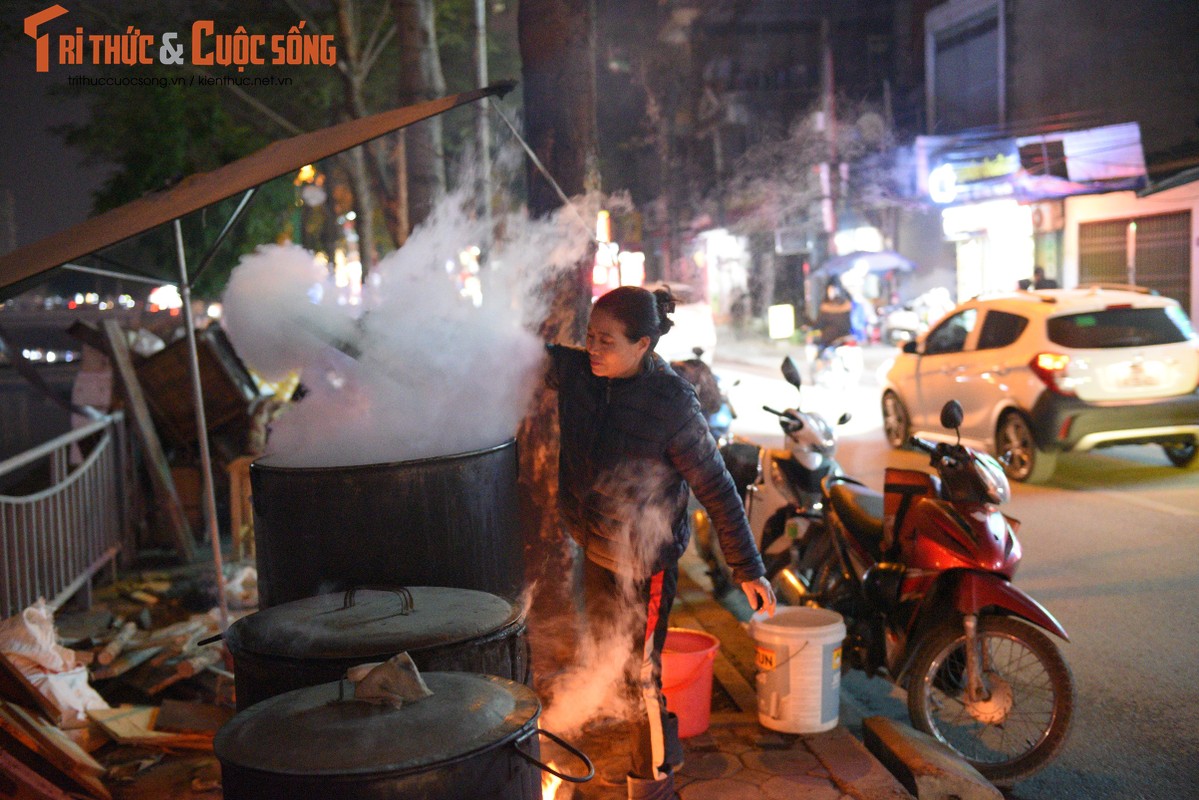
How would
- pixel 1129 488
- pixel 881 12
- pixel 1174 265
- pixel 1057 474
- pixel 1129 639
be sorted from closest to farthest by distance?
pixel 1129 639 < pixel 1129 488 < pixel 1057 474 < pixel 1174 265 < pixel 881 12

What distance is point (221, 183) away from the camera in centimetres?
422

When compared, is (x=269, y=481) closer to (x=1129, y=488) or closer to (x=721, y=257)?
(x=1129, y=488)

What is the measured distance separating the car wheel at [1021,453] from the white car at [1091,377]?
10mm

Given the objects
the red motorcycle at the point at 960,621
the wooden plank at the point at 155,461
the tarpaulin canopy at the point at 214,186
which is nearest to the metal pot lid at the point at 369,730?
the tarpaulin canopy at the point at 214,186

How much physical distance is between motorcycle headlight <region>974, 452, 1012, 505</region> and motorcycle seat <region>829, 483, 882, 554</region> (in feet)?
2.33

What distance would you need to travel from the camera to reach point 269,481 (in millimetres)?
3740

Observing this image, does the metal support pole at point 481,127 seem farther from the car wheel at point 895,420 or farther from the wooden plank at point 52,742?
the wooden plank at point 52,742

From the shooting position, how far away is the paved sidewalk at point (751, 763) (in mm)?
4000

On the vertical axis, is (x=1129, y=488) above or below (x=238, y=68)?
below

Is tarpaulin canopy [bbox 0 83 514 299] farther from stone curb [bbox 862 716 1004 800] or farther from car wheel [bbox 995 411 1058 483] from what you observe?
car wheel [bbox 995 411 1058 483]

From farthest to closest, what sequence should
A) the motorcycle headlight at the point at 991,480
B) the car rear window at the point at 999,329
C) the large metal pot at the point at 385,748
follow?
the car rear window at the point at 999,329
the motorcycle headlight at the point at 991,480
the large metal pot at the point at 385,748

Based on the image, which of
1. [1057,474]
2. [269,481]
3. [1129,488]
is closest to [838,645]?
[269,481]

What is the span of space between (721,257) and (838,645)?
130 feet

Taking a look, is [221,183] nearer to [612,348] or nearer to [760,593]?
[612,348]
